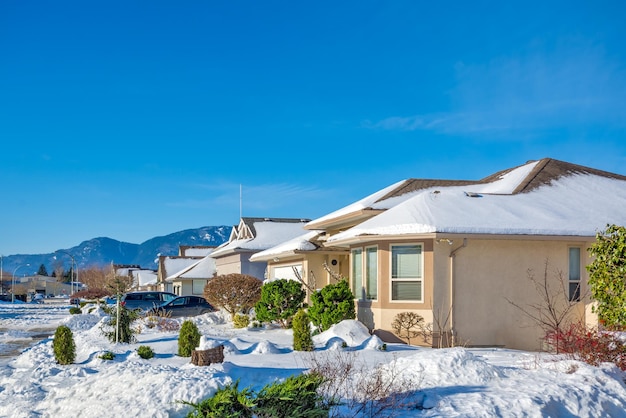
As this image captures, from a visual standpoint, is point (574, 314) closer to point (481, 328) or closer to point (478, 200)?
point (481, 328)

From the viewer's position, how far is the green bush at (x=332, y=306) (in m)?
18.8

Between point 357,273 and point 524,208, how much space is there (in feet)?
16.9

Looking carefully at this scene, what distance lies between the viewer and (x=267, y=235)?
1523 inches

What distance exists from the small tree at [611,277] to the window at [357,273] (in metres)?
7.31

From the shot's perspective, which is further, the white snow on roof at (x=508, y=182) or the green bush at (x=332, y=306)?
the white snow on roof at (x=508, y=182)

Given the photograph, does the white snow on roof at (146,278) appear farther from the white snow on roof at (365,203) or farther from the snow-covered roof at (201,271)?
the white snow on roof at (365,203)

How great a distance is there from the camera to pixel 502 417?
8500 mm

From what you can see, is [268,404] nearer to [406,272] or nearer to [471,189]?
[406,272]

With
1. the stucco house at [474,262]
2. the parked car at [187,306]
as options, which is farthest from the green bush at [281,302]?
the parked car at [187,306]

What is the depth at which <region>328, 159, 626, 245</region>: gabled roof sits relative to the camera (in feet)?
55.3

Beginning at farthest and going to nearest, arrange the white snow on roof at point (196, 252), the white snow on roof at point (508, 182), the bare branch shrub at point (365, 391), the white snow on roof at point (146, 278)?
the white snow on roof at point (146, 278)
the white snow on roof at point (196, 252)
the white snow on roof at point (508, 182)
the bare branch shrub at point (365, 391)

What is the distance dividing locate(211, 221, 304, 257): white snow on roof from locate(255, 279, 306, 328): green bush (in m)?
13.1

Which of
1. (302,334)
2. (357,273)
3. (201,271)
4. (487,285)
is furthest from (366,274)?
(201,271)

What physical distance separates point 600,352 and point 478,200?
8023 mm
